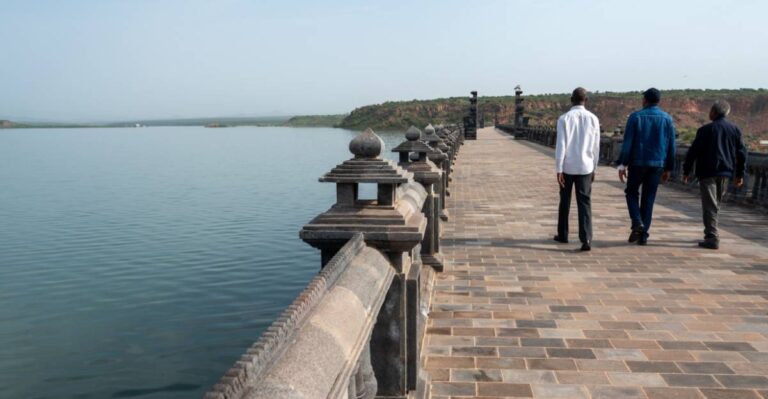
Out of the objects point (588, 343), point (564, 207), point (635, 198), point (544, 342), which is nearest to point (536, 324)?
point (544, 342)

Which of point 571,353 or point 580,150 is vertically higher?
point 580,150

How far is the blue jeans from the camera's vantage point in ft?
25.5

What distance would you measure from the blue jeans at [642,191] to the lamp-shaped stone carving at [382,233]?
5.15 m

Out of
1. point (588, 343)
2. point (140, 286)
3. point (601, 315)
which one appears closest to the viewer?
point (588, 343)

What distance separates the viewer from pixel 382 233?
129 inches

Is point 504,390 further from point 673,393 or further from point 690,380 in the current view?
point 690,380

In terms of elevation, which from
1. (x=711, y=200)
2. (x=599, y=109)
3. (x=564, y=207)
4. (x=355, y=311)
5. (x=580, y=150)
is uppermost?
(x=580, y=150)

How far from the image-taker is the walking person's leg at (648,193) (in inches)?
306

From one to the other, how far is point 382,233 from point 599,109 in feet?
429

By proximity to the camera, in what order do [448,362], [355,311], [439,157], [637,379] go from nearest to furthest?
1. [355,311]
2. [637,379]
3. [448,362]
4. [439,157]

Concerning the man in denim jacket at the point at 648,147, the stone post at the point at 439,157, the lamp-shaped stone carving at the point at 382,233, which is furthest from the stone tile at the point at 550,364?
the stone post at the point at 439,157

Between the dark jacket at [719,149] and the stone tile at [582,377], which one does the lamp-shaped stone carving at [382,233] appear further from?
the dark jacket at [719,149]

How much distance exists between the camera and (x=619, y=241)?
8.29 meters

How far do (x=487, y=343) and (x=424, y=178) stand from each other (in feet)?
8.27
